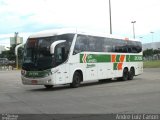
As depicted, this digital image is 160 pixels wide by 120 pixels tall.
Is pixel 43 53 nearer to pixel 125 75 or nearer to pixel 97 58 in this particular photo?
pixel 97 58

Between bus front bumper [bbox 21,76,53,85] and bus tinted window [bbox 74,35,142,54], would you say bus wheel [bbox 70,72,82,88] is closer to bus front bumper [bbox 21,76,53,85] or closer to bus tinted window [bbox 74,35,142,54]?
bus tinted window [bbox 74,35,142,54]

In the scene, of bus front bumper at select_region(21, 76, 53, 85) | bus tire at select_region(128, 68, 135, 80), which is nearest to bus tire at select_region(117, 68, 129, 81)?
bus tire at select_region(128, 68, 135, 80)

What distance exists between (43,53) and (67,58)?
57.7 inches

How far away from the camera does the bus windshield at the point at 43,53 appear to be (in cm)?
2050

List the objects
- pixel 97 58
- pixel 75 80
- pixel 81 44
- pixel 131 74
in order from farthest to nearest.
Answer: pixel 131 74, pixel 97 58, pixel 81 44, pixel 75 80

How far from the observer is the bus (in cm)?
2050

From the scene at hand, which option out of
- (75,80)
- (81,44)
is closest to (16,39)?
(81,44)

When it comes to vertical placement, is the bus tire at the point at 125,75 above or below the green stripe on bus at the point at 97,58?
below

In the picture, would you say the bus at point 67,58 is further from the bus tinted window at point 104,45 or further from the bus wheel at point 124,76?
the bus wheel at point 124,76

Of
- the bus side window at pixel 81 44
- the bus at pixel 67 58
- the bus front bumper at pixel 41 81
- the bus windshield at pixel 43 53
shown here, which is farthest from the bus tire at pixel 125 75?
the bus front bumper at pixel 41 81

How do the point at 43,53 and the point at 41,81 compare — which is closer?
the point at 41,81

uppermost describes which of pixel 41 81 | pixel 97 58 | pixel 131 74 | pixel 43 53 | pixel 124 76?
pixel 43 53

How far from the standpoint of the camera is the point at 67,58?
21.3m

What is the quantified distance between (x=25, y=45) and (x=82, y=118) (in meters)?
11.7
